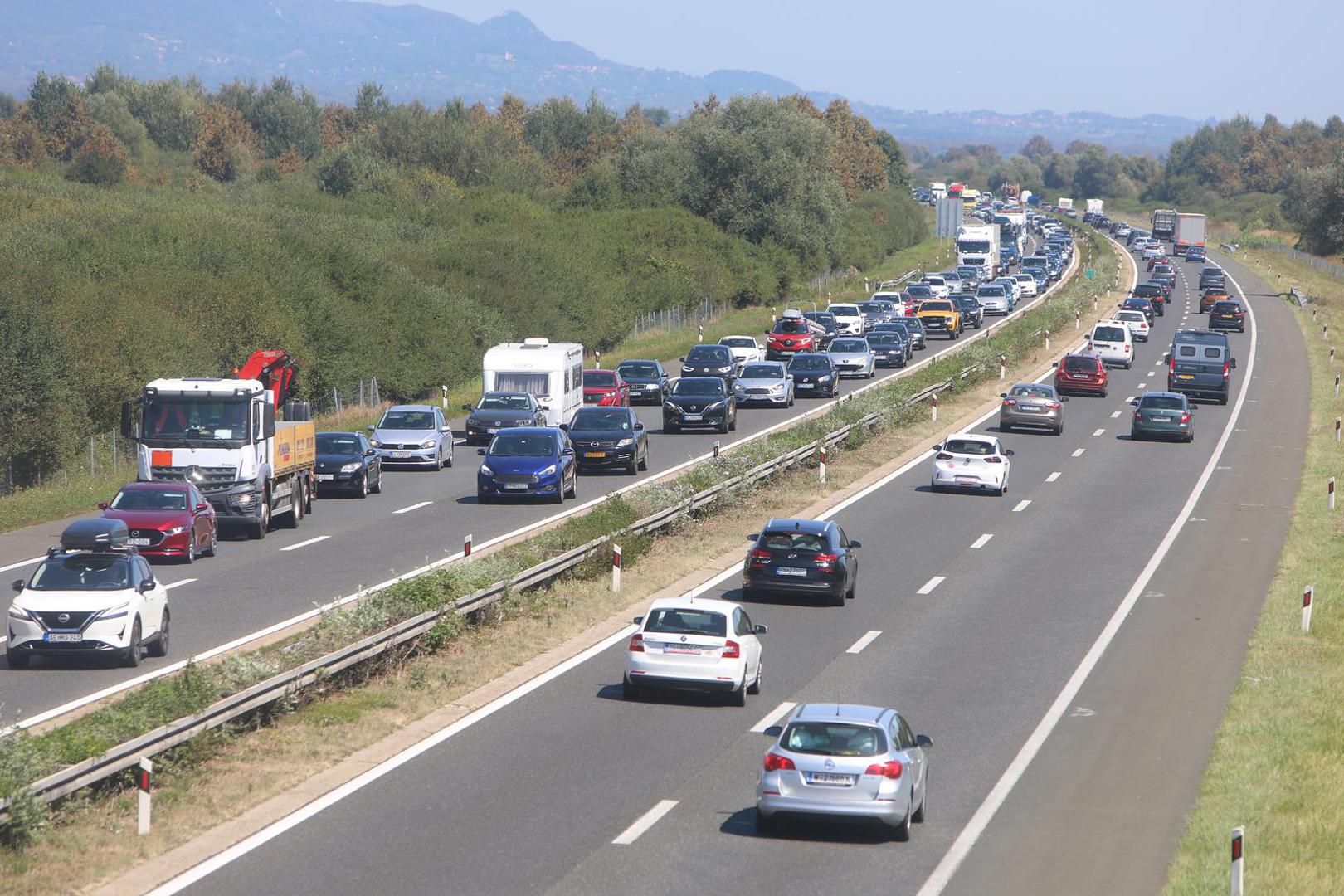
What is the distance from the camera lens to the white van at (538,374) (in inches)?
1891

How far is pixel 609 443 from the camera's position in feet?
137

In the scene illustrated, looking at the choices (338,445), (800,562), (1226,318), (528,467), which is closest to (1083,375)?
(528,467)

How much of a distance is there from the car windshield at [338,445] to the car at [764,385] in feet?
63.8

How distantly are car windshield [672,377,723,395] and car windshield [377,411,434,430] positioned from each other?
28.9ft

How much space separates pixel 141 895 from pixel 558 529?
54.3 ft

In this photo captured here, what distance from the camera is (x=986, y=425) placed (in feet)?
175

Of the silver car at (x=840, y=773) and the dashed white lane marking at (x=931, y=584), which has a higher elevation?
the silver car at (x=840, y=773)

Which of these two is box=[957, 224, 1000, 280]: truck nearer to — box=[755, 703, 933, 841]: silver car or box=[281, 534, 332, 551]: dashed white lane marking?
box=[281, 534, 332, 551]: dashed white lane marking

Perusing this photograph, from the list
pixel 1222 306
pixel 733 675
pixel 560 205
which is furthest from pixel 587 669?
pixel 560 205

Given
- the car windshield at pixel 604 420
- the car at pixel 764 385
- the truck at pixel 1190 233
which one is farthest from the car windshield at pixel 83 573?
the truck at pixel 1190 233

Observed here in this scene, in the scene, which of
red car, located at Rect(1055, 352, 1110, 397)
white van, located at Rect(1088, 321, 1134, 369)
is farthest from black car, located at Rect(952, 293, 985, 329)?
red car, located at Rect(1055, 352, 1110, 397)

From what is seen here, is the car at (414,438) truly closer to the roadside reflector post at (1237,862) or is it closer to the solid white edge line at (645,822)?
the solid white edge line at (645,822)

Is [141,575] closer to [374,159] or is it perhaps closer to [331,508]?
[331,508]

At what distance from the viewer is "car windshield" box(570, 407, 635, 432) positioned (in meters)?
42.4
